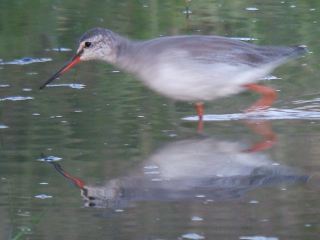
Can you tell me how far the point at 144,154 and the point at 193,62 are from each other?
3.37ft

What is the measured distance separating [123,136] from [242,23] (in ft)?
14.4

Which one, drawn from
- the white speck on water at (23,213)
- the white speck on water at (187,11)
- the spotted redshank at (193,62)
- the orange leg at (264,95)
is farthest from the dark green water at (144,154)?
the white speck on water at (187,11)

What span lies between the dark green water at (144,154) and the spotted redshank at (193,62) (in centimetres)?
24

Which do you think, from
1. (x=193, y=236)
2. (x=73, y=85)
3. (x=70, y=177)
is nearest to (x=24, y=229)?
(x=193, y=236)

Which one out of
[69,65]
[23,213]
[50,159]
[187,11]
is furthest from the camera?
[187,11]

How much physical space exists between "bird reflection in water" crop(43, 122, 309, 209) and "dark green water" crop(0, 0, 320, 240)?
0.04ft

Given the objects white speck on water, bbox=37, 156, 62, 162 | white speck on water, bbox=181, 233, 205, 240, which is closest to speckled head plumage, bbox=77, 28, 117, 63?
white speck on water, bbox=37, 156, 62, 162

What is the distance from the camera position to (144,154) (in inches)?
294

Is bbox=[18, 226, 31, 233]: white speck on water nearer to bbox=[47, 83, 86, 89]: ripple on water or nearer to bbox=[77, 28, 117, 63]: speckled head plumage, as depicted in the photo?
bbox=[77, 28, 117, 63]: speckled head plumage

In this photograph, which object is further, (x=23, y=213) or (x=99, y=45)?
(x=99, y=45)

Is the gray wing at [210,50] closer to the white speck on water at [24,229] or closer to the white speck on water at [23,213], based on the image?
the white speck on water at [23,213]

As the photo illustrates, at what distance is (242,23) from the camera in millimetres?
12000

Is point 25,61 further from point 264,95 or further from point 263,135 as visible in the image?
point 263,135

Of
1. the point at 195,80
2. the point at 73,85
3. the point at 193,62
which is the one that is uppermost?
the point at 193,62
